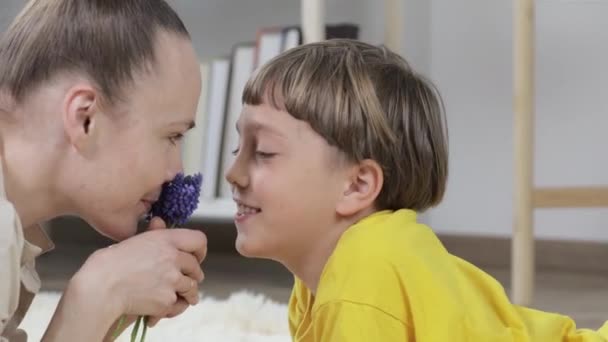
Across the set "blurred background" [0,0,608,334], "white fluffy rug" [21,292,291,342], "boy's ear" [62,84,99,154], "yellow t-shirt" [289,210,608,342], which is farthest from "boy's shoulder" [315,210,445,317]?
"blurred background" [0,0,608,334]

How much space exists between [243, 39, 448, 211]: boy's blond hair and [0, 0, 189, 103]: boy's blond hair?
6.5 inches

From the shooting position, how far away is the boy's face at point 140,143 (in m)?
0.81

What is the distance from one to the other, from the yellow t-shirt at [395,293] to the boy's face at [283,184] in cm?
4

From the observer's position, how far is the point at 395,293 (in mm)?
849

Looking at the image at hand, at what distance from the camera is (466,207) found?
2377mm

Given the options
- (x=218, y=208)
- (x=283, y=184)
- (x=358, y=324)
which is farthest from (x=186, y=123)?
(x=218, y=208)

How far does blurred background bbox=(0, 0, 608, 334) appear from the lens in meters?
2.19

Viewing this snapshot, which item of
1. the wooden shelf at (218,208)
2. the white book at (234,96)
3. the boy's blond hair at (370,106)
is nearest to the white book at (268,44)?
the white book at (234,96)

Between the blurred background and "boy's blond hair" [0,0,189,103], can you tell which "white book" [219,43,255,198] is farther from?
Answer: "boy's blond hair" [0,0,189,103]

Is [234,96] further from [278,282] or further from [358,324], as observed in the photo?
[358,324]

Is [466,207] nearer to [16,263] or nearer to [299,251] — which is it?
[299,251]

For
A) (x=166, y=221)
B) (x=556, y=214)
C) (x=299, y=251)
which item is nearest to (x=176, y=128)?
(x=166, y=221)

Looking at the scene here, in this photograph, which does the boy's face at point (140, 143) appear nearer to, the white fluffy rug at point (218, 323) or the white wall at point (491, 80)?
A: the white fluffy rug at point (218, 323)

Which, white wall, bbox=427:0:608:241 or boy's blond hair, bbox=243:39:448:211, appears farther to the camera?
white wall, bbox=427:0:608:241
